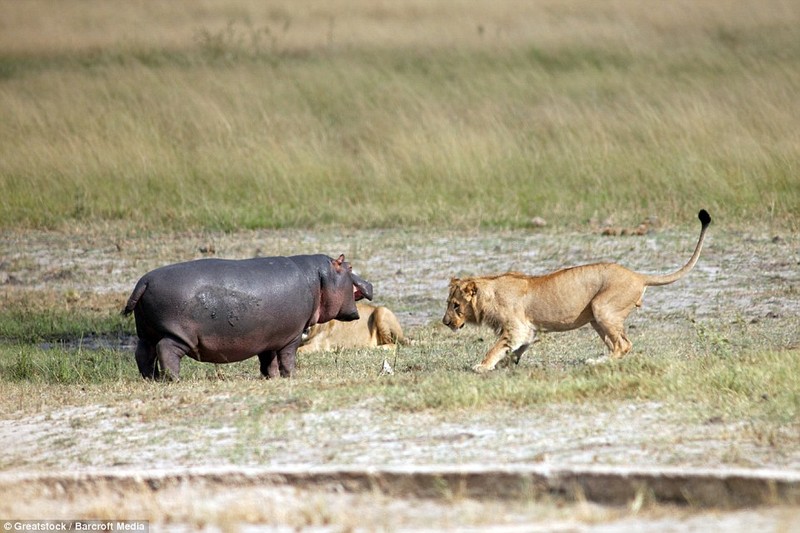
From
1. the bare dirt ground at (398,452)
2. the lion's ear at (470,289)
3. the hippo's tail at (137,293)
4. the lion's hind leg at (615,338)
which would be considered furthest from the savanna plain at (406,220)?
the lion's ear at (470,289)

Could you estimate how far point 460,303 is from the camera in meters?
9.62

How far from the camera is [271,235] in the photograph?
14.5 meters

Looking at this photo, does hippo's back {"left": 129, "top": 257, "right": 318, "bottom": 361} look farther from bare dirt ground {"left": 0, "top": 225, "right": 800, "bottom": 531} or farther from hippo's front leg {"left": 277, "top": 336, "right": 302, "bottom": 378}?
bare dirt ground {"left": 0, "top": 225, "right": 800, "bottom": 531}

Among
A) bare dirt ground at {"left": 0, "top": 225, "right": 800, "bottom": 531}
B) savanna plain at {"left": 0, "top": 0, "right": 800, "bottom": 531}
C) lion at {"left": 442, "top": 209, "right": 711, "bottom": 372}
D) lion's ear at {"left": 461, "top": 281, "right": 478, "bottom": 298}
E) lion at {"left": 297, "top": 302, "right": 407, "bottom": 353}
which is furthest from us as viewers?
lion at {"left": 297, "top": 302, "right": 407, "bottom": 353}

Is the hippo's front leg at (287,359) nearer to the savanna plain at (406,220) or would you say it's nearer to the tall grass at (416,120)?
the savanna plain at (406,220)

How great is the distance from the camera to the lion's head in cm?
957

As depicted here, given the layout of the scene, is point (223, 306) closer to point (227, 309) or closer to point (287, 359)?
point (227, 309)

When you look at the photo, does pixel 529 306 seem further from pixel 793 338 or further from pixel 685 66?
pixel 685 66

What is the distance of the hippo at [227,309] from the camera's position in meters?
8.88

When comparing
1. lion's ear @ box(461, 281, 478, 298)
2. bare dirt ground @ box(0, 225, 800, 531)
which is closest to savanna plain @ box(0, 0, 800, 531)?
bare dirt ground @ box(0, 225, 800, 531)

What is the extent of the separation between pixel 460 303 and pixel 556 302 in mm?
681

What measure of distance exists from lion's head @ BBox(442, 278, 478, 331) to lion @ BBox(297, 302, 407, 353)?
1505 mm

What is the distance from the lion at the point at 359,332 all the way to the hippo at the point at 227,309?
1.52m

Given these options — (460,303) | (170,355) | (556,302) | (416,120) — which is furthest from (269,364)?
(416,120)
